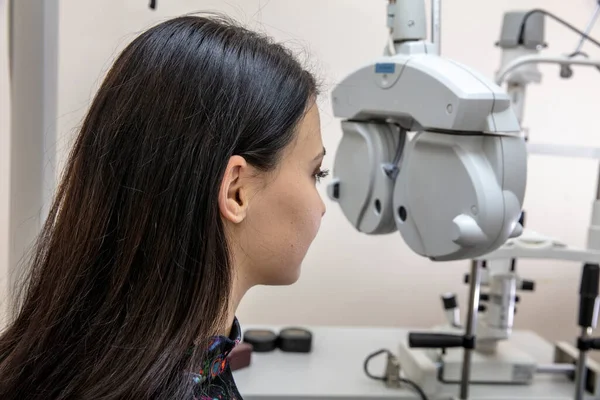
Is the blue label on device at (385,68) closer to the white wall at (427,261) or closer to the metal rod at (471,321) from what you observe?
the metal rod at (471,321)

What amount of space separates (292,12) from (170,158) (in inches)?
42.4

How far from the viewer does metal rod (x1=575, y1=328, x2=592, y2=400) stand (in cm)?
124

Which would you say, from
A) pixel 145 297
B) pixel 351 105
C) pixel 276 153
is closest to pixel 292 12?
pixel 351 105

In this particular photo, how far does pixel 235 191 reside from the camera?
0.64 metres

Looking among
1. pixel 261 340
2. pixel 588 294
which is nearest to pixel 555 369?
pixel 588 294

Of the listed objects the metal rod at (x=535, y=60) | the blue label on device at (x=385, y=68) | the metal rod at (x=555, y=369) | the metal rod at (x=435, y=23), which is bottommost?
the metal rod at (x=555, y=369)

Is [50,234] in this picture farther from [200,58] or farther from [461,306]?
[461,306]

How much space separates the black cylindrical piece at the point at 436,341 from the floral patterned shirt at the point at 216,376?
602 millimetres

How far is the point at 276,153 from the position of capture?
655 mm

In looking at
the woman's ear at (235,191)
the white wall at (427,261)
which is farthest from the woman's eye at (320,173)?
the white wall at (427,261)

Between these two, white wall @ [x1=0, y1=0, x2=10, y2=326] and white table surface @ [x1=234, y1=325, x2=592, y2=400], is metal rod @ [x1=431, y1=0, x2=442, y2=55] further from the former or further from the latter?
white wall @ [x1=0, y1=0, x2=10, y2=326]

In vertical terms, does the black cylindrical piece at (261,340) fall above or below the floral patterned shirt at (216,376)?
below

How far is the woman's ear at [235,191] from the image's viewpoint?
0.62 m

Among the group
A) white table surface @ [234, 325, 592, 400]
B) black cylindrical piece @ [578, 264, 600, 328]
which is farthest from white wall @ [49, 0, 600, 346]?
black cylindrical piece @ [578, 264, 600, 328]
